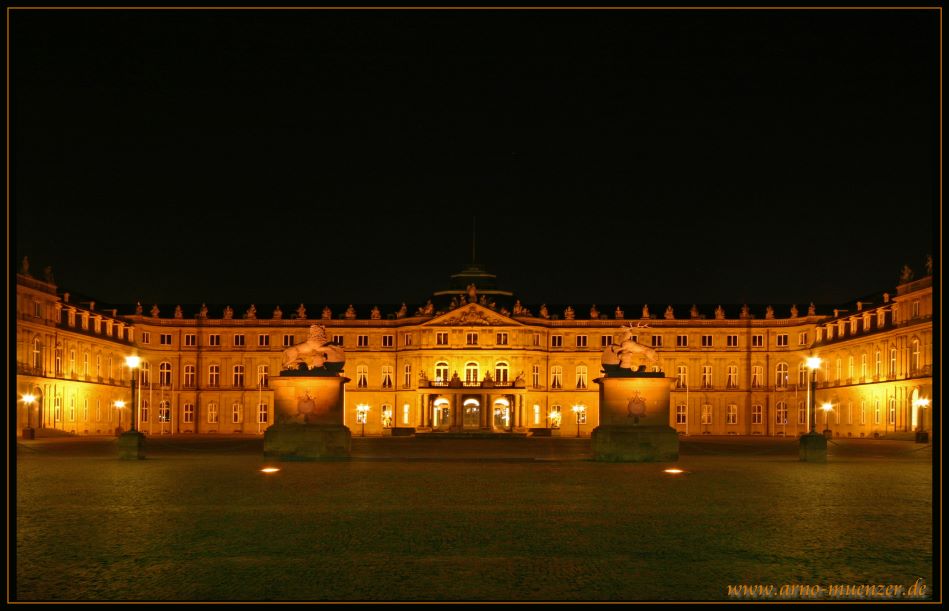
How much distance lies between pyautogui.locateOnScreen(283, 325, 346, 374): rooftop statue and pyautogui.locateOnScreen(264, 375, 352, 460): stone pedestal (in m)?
0.58

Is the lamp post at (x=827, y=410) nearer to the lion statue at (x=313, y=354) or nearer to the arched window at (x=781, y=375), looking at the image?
the arched window at (x=781, y=375)

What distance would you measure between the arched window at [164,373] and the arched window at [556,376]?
130 ft

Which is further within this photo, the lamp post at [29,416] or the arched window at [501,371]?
the arched window at [501,371]

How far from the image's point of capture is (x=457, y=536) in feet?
54.0

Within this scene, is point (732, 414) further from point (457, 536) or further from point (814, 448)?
point (457, 536)

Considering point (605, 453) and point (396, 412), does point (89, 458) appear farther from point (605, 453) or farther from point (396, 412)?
point (396, 412)

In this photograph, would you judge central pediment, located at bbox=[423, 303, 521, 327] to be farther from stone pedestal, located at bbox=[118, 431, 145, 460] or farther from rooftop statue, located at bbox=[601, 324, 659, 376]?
stone pedestal, located at bbox=[118, 431, 145, 460]

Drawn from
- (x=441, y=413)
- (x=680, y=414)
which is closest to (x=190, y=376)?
(x=441, y=413)

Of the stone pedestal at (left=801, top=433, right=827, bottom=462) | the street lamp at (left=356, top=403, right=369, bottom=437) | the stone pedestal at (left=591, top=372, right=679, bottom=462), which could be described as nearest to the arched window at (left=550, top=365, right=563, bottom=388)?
the street lamp at (left=356, top=403, right=369, bottom=437)

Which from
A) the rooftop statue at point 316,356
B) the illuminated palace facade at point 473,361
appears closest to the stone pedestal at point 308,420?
the rooftop statue at point 316,356

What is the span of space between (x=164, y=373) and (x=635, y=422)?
83.9 meters

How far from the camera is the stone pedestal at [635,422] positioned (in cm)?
3772

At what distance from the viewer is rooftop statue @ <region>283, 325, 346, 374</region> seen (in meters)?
38.9

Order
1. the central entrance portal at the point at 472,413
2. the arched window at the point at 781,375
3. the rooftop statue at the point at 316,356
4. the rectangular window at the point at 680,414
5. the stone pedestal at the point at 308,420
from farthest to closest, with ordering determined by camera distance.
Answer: the rectangular window at the point at 680,414, the arched window at the point at 781,375, the central entrance portal at the point at 472,413, the rooftop statue at the point at 316,356, the stone pedestal at the point at 308,420
